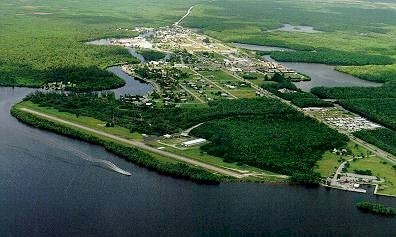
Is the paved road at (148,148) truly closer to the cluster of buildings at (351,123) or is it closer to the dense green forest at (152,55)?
the cluster of buildings at (351,123)

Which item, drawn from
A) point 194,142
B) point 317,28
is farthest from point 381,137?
point 317,28

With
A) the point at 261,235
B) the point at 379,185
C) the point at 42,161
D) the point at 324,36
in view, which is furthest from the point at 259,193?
the point at 324,36

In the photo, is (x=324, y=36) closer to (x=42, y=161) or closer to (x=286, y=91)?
(x=286, y=91)

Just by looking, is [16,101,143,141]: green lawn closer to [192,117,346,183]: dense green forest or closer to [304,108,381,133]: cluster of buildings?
[192,117,346,183]: dense green forest

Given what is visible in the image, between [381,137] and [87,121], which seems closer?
[381,137]

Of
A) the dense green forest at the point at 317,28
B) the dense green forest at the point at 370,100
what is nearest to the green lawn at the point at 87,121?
the dense green forest at the point at 370,100

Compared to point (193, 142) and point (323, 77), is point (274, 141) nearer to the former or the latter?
point (193, 142)
